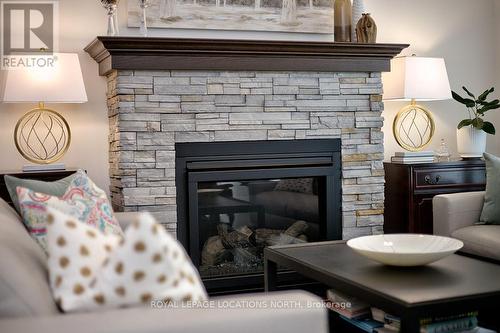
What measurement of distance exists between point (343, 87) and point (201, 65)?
89cm

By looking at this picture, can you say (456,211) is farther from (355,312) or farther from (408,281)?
(408,281)

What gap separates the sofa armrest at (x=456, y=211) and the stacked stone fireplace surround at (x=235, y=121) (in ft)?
1.71

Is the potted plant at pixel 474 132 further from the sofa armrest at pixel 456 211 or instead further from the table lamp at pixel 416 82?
the sofa armrest at pixel 456 211

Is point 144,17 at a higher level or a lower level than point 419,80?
higher

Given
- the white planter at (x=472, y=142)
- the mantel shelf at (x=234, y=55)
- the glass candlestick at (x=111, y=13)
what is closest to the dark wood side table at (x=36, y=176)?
the mantel shelf at (x=234, y=55)

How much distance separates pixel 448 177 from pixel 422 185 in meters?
0.20

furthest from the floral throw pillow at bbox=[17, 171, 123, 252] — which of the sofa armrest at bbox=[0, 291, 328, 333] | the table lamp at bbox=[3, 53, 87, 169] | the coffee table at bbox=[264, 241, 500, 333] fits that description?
the table lamp at bbox=[3, 53, 87, 169]

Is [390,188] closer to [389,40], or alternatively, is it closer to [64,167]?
[389,40]

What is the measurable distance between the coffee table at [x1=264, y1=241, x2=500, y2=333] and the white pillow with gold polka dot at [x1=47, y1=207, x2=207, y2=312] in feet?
2.58

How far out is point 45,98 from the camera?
134 inches

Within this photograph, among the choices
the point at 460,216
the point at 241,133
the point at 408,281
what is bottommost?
the point at 408,281

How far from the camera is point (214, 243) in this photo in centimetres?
386

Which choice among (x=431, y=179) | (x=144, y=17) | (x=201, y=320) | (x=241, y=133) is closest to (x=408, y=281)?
(x=201, y=320)

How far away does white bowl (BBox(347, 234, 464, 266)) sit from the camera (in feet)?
7.61
